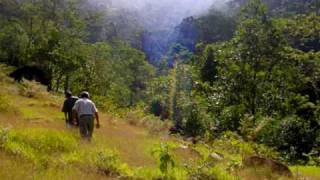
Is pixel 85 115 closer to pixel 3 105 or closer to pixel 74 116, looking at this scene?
pixel 74 116

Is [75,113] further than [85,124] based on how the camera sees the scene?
Yes

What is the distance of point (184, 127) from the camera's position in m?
36.7

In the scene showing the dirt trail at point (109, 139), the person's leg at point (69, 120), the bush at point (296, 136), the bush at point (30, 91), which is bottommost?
the bush at point (296, 136)

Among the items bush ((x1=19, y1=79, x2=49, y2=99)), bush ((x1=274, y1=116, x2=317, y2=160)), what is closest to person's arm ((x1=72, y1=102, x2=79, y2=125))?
bush ((x1=274, y1=116, x2=317, y2=160))

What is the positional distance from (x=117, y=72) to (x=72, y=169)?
69.4 m

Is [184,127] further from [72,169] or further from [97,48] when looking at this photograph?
[97,48]

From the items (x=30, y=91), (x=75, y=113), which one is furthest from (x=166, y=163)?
(x=30, y=91)

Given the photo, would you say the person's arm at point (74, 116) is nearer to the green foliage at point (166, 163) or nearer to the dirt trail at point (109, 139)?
the dirt trail at point (109, 139)

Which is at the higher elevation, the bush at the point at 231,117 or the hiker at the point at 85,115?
→ the hiker at the point at 85,115

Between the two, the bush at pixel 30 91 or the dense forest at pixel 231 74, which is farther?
the bush at pixel 30 91

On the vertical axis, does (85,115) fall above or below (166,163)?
above

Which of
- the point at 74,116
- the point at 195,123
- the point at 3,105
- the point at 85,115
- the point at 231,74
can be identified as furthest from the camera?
the point at 231,74

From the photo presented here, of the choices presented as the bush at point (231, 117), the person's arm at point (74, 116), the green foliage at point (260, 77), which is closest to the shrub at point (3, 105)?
the person's arm at point (74, 116)

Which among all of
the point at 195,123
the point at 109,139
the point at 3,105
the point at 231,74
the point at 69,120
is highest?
the point at 231,74
